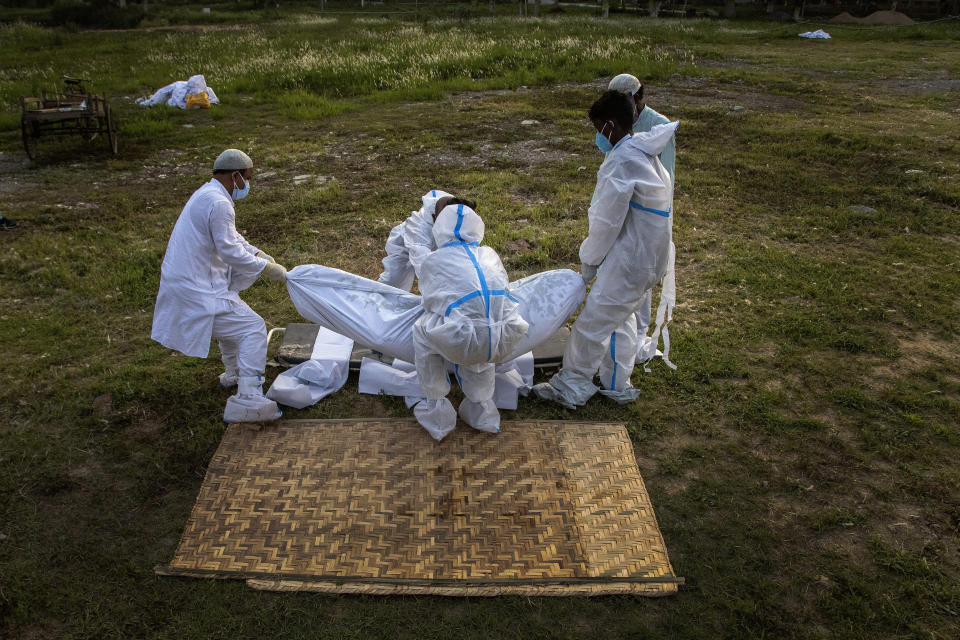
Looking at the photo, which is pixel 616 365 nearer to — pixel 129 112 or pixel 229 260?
pixel 229 260

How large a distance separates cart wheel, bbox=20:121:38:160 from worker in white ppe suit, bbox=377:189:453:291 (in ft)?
24.5

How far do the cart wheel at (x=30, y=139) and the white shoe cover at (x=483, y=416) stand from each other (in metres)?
8.71

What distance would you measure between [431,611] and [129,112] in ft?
39.7

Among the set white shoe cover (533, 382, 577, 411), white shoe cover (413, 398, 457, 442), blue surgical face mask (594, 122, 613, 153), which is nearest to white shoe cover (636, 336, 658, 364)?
white shoe cover (533, 382, 577, 411)

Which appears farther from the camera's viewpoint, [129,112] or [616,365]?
[129,112]

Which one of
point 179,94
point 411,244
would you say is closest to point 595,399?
point 411,244

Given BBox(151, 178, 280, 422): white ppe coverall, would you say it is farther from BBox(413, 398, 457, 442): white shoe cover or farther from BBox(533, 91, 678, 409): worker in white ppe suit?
BBox(533, 91, 678, 409): worker in white ppe suit

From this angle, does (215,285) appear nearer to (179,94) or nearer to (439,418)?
(439,418)

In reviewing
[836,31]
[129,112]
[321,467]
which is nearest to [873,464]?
[321,467]

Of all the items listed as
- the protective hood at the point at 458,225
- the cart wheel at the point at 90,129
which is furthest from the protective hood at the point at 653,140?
the cart wheel at the point at 90,129

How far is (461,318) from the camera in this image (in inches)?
142

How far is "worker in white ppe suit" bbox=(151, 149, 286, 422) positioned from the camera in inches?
150

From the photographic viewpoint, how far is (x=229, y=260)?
3.87m

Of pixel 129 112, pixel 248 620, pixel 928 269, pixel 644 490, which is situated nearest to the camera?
pixel 248 620
